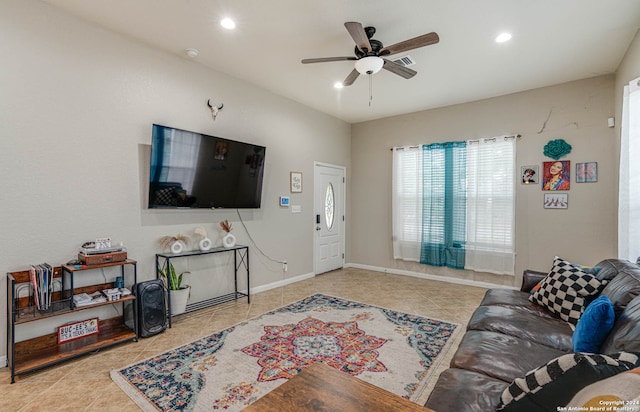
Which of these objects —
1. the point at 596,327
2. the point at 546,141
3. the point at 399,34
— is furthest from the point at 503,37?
the point at 596,327

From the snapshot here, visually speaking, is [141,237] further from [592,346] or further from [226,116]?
[592,346]

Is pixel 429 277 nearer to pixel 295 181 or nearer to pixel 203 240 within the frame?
pixel 295 181

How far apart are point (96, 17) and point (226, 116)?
1.59 meters

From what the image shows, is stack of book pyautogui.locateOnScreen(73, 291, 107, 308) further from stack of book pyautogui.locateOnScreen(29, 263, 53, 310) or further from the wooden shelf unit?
stack of book pyautogui.locateOnScreen(29, 263, 53, 310)

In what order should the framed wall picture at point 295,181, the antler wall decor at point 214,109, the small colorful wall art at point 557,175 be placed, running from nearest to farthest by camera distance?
the antler wall decor at point 214,109, the small colorful wall art at point 557,175, the framed wall picture at point 295,181

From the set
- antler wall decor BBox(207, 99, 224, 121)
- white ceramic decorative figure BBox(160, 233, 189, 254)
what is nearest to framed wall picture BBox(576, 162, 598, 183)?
antler wall decor BBox(207, 99, 224, 121)

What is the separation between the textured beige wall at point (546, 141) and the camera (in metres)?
4.02

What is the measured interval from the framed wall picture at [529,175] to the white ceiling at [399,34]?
115 centimetres

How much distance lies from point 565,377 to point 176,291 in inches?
134

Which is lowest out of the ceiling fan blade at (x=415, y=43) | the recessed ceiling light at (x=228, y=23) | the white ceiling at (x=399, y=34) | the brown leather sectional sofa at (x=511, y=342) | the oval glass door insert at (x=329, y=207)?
the brown leather sectional sofa at (x=511, y=342)

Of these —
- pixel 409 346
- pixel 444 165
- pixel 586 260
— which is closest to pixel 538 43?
pixel 444 165

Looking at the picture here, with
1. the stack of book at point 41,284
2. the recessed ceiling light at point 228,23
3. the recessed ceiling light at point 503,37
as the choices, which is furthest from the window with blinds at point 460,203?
the stack of book at point 41,284

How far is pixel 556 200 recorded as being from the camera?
4.34 m

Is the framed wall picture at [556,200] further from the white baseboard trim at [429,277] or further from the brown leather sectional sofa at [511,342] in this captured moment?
the brown leather sectional sofa at [511,342]
